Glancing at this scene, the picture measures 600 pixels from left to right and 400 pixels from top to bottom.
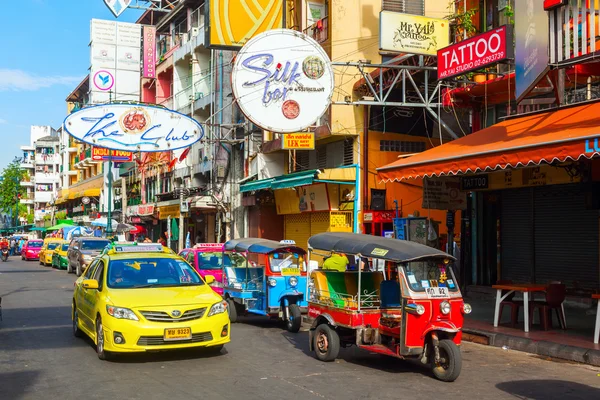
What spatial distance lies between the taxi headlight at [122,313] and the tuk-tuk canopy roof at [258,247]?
476 cm

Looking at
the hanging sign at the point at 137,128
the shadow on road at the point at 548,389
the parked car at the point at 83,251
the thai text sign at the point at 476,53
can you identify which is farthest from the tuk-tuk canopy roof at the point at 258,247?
the parked car at the point at 83,251

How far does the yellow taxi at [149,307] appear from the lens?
9445 millimetres

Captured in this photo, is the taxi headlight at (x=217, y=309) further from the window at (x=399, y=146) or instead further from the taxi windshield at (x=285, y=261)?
the window at (x=399, y=146)

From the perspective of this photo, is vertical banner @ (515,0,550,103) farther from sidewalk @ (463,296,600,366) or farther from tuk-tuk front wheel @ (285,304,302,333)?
tuk-tuk front wheel @ (285,304,302,333)

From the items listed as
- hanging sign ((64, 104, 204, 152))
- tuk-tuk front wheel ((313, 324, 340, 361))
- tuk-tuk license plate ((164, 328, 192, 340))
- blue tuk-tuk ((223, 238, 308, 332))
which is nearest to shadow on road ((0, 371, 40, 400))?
tuk-tuk license plate ((164, 328, 192, 340))

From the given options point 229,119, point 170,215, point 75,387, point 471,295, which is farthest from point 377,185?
point 170,215

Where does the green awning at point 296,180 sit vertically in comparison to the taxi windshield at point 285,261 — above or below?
above

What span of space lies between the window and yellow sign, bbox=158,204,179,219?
18339 mm

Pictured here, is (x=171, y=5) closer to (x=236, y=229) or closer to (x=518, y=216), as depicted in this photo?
(x=236, y=229)

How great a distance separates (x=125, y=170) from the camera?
54000 mm

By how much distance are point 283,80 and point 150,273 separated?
29.4 feet

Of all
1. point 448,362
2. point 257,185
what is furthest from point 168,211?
point 448,362

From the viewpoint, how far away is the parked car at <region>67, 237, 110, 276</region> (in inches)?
1222

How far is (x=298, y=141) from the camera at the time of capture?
2331 cm
